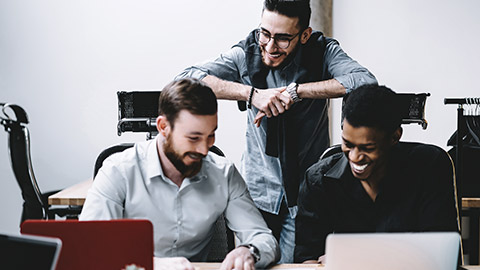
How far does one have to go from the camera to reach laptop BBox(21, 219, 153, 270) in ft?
3.75

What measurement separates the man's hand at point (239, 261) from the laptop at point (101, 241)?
36 centimetres

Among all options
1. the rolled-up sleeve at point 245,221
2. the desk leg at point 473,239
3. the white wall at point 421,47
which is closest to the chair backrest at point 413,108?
the desk leg at point 473,239

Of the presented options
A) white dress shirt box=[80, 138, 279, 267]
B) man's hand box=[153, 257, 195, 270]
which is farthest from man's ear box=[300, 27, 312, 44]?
man's hand box=[153, 257, 195, 270]


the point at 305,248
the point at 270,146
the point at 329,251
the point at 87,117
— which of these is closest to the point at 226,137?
the point at 87,117

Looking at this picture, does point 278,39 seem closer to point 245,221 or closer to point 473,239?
point 245,221

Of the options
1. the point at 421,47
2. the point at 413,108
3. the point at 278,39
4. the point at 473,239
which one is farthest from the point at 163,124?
the point at 421,47

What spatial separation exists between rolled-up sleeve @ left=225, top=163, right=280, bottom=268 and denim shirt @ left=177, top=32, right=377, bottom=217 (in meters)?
0.44

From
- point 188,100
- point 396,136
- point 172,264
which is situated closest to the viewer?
point 172,264

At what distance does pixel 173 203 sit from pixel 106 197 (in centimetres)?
22

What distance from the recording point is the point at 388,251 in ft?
3.52

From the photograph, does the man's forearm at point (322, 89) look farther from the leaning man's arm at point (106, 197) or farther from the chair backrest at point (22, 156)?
the chair backrest at point (22, 156)

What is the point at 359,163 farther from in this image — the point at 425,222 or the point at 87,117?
the point at 87,117

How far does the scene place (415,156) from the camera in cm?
179

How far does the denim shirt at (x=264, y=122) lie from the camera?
221 centimetres
